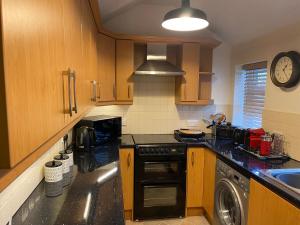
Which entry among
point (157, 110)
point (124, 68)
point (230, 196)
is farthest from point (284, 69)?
point (124, 68)

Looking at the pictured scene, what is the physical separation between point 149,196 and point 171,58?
1804 mm

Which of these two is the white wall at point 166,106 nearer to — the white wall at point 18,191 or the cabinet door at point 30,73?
the white wall at point 18,191

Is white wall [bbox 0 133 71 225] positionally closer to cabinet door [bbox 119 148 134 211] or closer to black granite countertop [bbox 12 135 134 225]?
black granite countertop [bbox 12 135 134 225]

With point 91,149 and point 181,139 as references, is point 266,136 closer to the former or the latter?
point 181,139

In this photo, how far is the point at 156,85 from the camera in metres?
3.01

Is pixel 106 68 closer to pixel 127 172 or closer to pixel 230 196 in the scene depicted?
pixel 127 172

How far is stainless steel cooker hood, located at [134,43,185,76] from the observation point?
8.30 ft

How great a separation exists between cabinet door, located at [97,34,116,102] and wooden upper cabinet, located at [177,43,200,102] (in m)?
0.86

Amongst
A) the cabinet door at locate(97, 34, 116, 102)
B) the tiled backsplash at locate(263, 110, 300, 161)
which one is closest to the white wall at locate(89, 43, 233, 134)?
the cabinet door at locate(97, 34, 116, 102)

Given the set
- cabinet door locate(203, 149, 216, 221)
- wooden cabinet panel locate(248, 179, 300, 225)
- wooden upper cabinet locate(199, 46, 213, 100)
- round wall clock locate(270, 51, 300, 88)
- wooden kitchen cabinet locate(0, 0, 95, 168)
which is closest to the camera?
wooden kitchen cabinet locate(0, 0, 95, 168)

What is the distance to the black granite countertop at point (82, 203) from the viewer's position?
1.04 m

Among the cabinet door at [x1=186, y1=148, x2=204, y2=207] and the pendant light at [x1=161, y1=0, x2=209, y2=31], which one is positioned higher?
the pendant light at [x1=161, y1=0, x2=209, y2=31]

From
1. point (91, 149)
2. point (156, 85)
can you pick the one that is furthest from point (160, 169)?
point (156, 85)

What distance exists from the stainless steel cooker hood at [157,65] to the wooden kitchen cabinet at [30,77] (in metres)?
1.71
